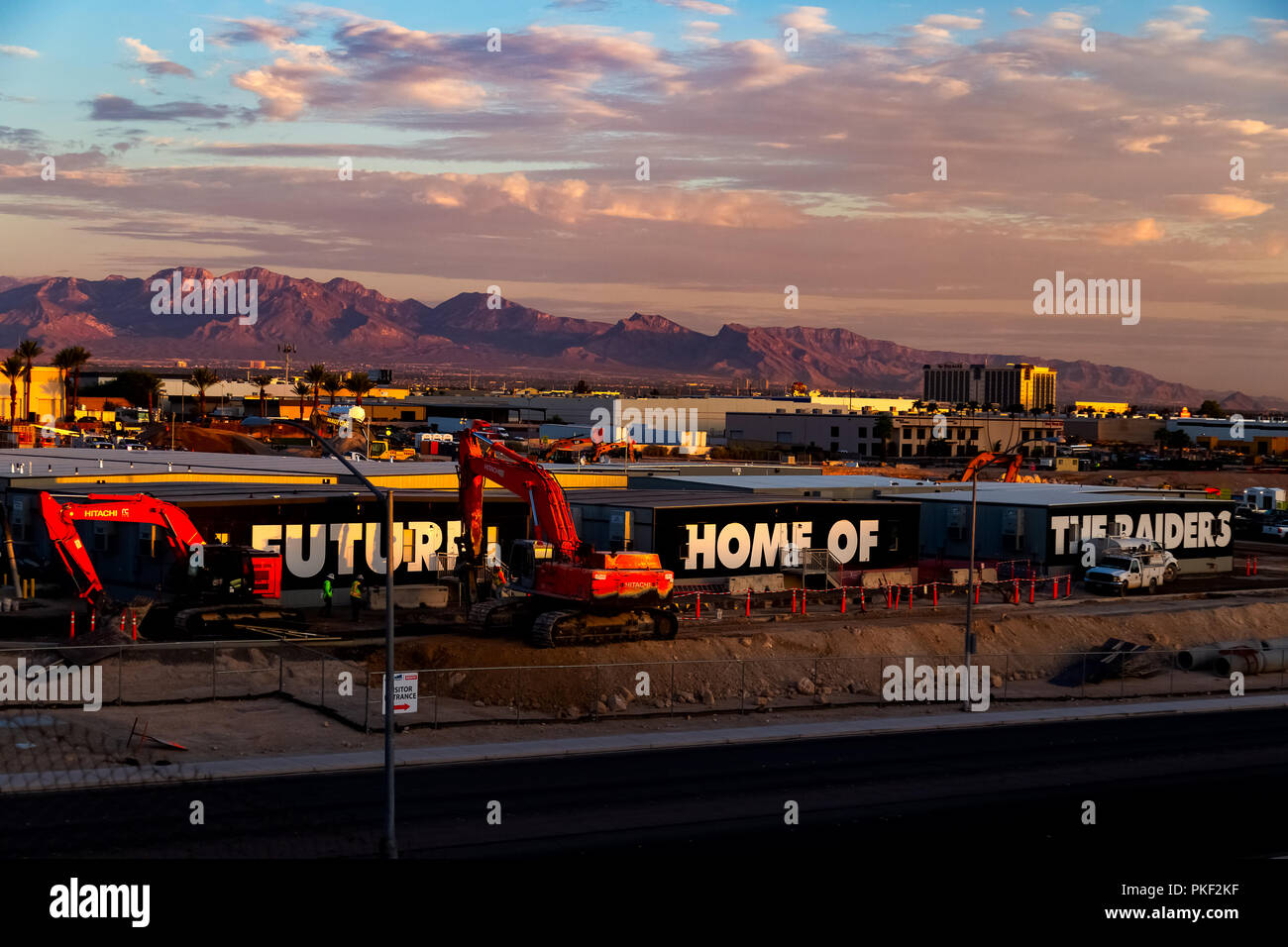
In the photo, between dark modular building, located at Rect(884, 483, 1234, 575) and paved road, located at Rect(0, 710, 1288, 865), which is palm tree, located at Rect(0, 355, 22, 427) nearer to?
dark modular building, located at Rect(884, 483, 1234, 575)

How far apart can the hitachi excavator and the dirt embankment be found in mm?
735

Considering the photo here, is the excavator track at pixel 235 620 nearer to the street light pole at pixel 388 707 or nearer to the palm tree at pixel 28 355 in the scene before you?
the street light pole at pixel 388 707

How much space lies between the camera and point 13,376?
527 feet

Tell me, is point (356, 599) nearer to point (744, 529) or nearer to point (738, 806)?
point (744, 529)

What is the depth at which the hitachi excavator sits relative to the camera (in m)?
46.7

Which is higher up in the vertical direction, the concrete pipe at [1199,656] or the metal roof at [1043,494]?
the metal roof at [1043,494]

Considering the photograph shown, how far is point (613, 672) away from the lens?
142 feet

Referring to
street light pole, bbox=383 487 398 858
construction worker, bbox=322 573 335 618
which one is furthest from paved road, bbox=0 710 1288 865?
construction worker, bbox=322 573 335 618

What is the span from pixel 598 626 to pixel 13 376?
135m

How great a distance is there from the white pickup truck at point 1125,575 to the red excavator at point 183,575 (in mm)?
37706

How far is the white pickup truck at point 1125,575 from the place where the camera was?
214 feet
